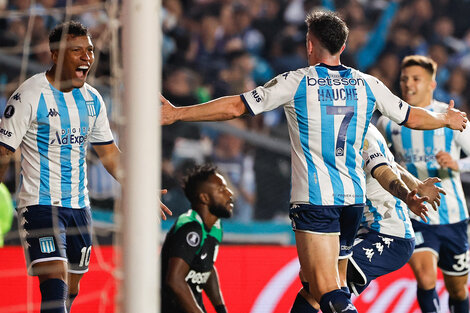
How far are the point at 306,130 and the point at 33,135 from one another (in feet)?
5.18

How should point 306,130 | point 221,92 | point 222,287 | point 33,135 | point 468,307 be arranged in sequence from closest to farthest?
1. point 306,130
2. point 33,135
3. point 468,307
4. point 222,287
5. point 221,92

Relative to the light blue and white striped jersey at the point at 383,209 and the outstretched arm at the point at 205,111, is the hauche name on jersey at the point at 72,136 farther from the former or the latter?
the light blue and white striped jersey at the point at 383,209

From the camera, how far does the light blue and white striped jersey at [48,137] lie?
14.4 ft

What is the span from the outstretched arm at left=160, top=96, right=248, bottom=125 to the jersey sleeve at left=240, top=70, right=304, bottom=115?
0.05m

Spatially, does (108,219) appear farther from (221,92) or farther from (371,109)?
(371,109)

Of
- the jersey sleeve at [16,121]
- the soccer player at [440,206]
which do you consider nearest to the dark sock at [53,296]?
the jersey sleeve at [16,121]

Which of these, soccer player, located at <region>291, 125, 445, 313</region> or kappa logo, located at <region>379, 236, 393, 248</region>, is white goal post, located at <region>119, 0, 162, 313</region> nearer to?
soccer player, located at <region>291, 125, 445, 313</region>

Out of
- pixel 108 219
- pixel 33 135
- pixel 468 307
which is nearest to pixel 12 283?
pixel 108 219

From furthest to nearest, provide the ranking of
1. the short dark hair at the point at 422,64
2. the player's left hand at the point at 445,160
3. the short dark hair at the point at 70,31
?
1. the short dark hair at the point at 422,64
2. the player's left hand at the point at 445,160
3. the short dark hair at the point at 70,31

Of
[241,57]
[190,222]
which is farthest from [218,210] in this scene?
[241,57]

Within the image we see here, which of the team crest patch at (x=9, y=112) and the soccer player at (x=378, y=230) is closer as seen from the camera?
the team crest patch at (x=9, y=112)

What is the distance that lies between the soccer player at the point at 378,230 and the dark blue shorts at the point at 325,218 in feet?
0.98

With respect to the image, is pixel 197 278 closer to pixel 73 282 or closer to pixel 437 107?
pixel 73 282

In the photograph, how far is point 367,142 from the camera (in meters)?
4.62
